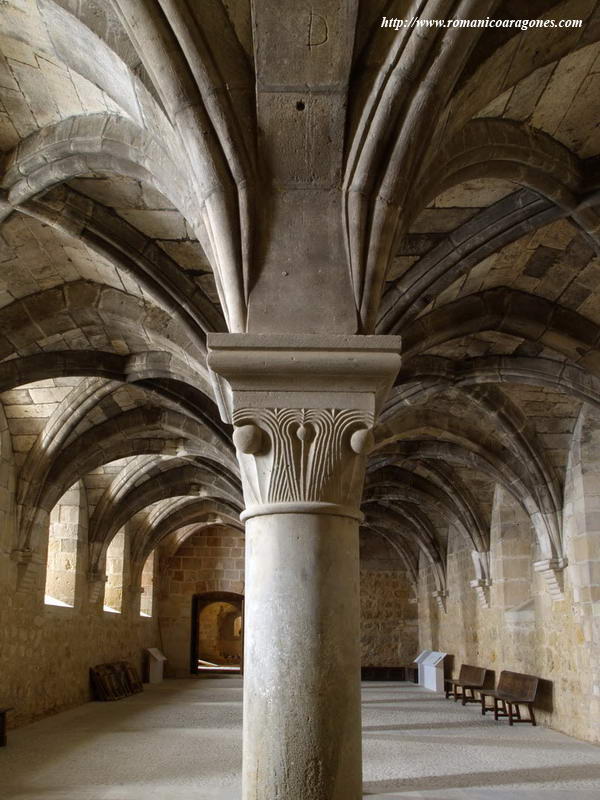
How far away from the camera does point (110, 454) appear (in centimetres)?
1079

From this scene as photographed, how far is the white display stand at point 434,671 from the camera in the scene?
14.4m

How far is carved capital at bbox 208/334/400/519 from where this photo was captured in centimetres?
304

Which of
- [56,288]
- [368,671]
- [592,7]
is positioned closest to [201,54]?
[592,7]

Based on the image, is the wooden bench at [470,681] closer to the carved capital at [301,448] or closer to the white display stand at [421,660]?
the white display stand at [421,660]

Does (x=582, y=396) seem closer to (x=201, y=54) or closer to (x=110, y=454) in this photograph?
(x=201, y=54)

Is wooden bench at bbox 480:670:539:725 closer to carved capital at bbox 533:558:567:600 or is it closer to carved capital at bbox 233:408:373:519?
carved capital at bbox 533:558:567:600

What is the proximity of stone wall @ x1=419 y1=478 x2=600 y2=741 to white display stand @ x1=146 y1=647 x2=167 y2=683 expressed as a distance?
18.9ft

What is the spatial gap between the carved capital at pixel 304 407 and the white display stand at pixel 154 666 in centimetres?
→ 1516

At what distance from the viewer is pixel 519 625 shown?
1083 centimetres

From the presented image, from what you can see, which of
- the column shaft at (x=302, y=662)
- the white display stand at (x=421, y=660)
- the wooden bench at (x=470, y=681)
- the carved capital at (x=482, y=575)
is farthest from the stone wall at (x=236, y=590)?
the column shaft at (x=302, y=662)

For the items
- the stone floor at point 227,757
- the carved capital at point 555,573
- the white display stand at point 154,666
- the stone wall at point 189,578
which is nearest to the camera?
the stone floor at point 227,757

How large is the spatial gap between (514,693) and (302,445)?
321 inches

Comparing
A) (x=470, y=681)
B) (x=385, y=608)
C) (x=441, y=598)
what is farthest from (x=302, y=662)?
(x=385, y=608)

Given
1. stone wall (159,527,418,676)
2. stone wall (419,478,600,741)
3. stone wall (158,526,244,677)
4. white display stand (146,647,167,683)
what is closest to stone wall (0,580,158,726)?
white display stand (146,647,167,683)
